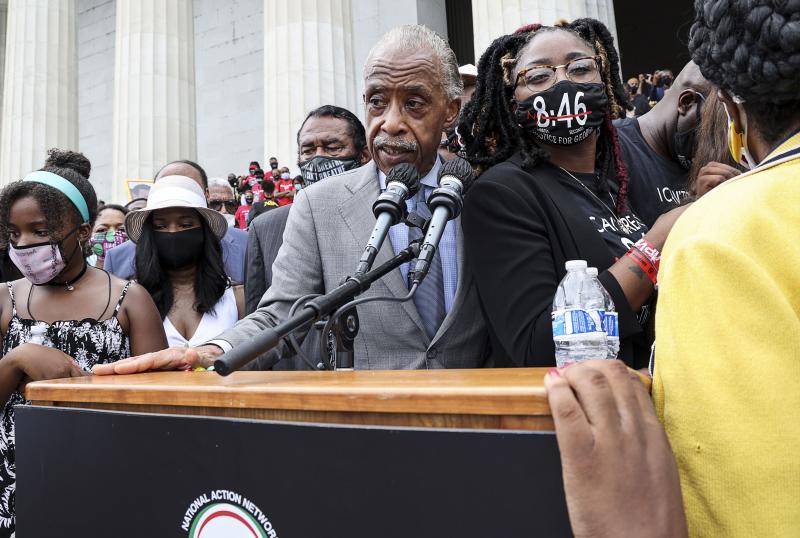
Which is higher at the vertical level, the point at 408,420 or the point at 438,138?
the point at 438,138

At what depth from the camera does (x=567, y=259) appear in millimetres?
2076

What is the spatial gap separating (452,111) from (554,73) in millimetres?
365

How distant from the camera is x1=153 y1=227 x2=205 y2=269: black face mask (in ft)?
13.1

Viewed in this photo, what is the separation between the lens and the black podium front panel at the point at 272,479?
3.26 ft

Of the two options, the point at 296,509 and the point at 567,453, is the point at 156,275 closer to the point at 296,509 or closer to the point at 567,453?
the point at 296,509

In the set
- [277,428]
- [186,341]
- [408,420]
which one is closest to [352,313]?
[277,428]

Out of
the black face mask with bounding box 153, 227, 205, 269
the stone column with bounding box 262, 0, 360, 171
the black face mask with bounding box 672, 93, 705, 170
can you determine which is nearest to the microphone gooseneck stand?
the black face mask with bounding box 672, 93, 705, 170

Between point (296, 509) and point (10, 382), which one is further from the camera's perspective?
point (10, 382)

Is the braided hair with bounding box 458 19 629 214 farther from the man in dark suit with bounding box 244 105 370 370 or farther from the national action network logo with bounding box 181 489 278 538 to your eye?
the man in dark suit with bounding box 244 105 370 370

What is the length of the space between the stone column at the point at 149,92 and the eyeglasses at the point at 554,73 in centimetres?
1347

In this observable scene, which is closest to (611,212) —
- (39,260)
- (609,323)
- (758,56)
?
(609,323)

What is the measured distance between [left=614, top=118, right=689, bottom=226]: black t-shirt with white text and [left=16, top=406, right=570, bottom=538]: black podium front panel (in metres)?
1.86

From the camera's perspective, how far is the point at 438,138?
2498 millimetres

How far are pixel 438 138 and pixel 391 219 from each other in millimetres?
764
